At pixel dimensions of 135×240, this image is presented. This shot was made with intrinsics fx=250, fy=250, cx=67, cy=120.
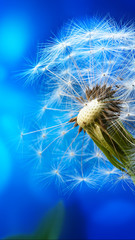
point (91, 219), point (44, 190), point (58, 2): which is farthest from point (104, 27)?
point (91, 219)

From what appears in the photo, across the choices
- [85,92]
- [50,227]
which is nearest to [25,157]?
[50,227]

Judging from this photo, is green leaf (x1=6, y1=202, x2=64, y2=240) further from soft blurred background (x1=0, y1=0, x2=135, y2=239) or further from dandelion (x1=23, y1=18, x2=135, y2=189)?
dandelion (x1=23, y1=18, x2=135, y2=189)

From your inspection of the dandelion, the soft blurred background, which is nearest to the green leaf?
the soft blurred background

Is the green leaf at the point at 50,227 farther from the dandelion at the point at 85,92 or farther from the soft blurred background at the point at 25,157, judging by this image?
the dandelion at the point at 85,92

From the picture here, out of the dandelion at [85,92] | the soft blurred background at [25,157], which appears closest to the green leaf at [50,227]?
the soft blurred background at [25,157]

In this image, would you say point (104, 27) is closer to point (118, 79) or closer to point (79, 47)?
point (79, 47)

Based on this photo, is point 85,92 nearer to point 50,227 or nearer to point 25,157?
point 25,157
